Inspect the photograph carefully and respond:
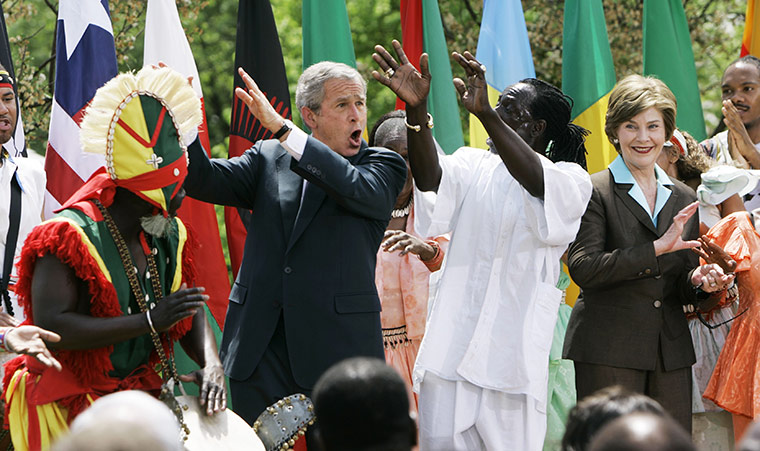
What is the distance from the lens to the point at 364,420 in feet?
8.95

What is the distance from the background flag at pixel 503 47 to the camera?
316 inches

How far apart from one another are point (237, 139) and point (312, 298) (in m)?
2.66

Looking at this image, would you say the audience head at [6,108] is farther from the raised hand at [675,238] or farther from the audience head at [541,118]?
the raised hand at [675,238]

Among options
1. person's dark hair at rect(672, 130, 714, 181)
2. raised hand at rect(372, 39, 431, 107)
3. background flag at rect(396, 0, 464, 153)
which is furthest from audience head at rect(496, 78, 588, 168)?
background flag at rect(396, 0, 464, 153)

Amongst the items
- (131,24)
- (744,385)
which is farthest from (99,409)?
(131,24)

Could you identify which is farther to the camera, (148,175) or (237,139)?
(237,139)

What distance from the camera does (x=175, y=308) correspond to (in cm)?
400

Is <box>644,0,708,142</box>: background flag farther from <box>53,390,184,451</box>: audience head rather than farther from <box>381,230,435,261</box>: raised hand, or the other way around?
<box>53,390,184,451</box>: audience head

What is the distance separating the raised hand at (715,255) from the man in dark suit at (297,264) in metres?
1.69

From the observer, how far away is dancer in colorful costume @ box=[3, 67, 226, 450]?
3.97 m

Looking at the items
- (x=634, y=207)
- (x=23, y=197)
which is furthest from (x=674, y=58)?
(x=23, y=197)

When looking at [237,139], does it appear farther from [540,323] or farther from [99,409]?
[99,409]

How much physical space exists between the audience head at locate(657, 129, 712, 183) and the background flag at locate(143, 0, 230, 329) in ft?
9.76

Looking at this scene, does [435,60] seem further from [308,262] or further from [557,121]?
[308,262]
